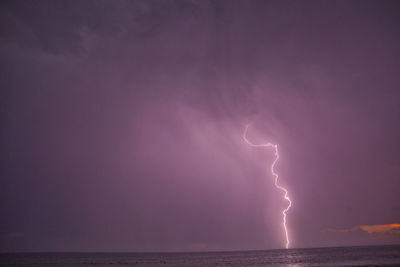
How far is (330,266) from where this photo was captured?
1780 inches

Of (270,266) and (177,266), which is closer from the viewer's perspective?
(270,266)

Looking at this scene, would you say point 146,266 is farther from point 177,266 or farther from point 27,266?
point 27,266

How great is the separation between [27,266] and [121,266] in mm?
24863

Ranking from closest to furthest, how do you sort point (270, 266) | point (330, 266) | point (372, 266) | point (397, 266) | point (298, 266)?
point (397, 266) < point (372, 266) < point (330, 266) < point (298, 266) < point (270, 266)

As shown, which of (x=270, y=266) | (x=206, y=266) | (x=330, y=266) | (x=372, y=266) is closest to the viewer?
(x=372, y=266)

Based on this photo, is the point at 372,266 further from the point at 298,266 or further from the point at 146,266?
the point at 146,266

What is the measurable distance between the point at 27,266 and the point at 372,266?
75.7m

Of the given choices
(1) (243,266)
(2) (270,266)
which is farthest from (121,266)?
(2) (270,266)

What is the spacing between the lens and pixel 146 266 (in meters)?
62.3

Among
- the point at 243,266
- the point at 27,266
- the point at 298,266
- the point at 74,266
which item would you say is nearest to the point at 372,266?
the point at 298,266

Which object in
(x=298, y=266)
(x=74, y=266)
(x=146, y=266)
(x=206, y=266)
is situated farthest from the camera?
(x=74, y=266)

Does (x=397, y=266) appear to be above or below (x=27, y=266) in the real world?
below

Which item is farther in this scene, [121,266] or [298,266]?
[121,266]

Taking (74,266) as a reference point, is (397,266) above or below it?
below
